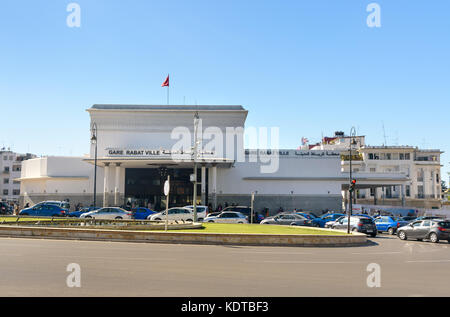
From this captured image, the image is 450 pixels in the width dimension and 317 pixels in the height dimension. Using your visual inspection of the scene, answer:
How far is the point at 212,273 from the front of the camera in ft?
33.3

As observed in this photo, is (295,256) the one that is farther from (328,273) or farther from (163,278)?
(163,278)

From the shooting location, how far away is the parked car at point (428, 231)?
22.0 m

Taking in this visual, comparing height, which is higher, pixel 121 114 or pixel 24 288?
pixel 121 114

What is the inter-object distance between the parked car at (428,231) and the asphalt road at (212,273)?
741 centimetres

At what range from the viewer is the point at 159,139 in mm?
50094

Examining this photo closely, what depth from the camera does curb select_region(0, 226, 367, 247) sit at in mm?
18188

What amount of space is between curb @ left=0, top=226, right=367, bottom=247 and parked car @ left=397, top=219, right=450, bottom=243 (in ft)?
17.0

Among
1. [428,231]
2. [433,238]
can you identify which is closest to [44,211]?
[428,231]

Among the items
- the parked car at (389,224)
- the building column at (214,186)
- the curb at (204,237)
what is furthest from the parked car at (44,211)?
the parked car at (389,224)

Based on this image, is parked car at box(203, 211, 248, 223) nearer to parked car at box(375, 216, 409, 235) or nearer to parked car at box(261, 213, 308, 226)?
parked car at box(261, 213, 308, 226)

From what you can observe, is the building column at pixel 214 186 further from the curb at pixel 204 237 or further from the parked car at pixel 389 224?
the curb at pixel 204 237
